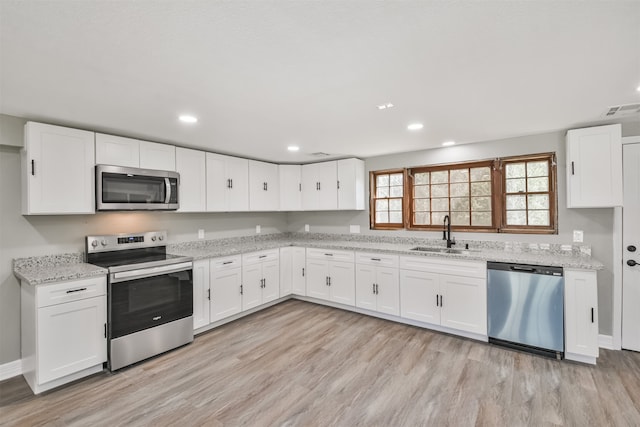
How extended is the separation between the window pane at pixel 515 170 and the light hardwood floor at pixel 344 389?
1.96 m

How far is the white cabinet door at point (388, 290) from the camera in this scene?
3.64m

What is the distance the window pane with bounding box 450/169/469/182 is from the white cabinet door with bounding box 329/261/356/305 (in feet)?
5.86

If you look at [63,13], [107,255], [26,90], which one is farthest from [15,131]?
[63,13]

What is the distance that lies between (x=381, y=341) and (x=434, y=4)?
2995mm

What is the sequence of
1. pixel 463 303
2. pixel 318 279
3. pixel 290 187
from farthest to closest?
pixel 290 187 → pixel 318 279 → pixel 463 303

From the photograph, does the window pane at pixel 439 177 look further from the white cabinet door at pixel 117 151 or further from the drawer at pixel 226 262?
the white cabinet door at pixel 117 151

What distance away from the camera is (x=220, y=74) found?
5.84 ft

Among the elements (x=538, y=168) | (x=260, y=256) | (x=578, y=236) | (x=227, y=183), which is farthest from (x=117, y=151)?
(x=578, y=236)

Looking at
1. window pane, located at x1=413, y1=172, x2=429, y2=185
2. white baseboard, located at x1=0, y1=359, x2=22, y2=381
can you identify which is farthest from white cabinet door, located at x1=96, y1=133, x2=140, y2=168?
window pane, located at x1=413, y1=172, x2=429, y2=185

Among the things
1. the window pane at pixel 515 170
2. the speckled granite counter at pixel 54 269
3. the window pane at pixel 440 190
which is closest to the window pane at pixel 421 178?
the window pane at pixel 440 190

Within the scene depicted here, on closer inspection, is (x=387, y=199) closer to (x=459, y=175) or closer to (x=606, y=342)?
(x=459, y=175)

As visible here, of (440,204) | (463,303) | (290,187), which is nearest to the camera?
(463,303)

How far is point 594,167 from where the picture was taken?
110 inches

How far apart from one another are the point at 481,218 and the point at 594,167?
1.19 m
